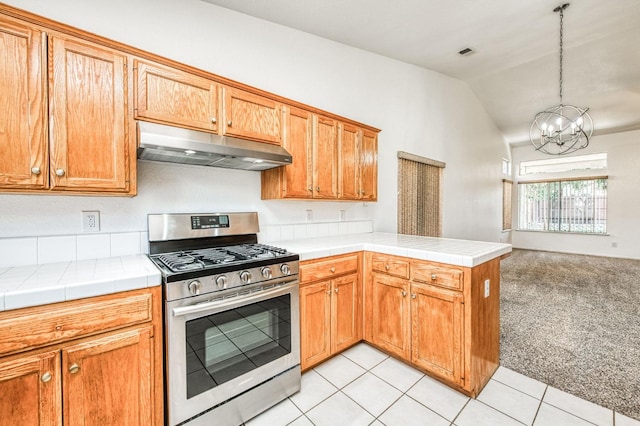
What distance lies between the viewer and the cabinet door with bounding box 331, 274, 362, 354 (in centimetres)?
225

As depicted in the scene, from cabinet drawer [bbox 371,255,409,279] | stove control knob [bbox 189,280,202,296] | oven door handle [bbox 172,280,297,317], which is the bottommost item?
oven door handle [bbox 172,280,297,317]

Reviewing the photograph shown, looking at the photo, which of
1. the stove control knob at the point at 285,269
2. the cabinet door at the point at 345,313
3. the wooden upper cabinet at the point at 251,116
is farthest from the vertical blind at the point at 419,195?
the stove control knob at the point at 285,269

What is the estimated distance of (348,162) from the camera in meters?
2.76

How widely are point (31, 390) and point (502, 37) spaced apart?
16.5ft

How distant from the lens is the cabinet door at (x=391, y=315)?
2189mm

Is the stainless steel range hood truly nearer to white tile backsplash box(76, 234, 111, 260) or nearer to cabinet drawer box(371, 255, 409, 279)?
white tile backsplash box(76, 234, 111, 260)

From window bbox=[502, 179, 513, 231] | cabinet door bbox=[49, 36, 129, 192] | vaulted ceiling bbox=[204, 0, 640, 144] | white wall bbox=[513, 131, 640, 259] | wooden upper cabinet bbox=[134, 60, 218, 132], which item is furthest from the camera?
window bbox=[502, 179, 513, 231]

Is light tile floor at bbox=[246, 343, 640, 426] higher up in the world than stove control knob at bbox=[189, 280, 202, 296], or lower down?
lower down

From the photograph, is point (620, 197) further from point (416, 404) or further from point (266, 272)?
point (266, 272)

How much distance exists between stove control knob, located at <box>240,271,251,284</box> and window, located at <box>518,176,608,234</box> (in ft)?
30.1

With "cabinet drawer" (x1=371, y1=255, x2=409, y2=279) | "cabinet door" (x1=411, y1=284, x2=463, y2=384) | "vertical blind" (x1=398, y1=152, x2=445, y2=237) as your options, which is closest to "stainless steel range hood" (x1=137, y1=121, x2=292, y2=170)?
"cabinet drawer" (x1=371, y1=255, x2=409, y2=279)

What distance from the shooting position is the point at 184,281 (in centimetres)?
141

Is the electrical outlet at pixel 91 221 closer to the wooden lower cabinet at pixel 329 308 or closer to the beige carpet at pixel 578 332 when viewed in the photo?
the wooden lower cabinet at pixel 329 308

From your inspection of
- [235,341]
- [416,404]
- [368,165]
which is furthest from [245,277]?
[368,165]
